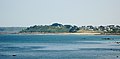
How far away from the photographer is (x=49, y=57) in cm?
8456

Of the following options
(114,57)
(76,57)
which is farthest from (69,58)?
(114,57)

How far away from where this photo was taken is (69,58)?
8212 centimetres

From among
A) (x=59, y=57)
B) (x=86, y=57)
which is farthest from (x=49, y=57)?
(x=86, y=57)

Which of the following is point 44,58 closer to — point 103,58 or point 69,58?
point 69,58

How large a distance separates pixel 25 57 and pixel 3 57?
14.1ft

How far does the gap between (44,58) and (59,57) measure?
3.27 metres

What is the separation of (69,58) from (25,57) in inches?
355

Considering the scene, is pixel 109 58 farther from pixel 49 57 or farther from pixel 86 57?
pixel 49 57

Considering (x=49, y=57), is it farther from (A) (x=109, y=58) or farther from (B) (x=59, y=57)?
(A) (x=109, y=58)

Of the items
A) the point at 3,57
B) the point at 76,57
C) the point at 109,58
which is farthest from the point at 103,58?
the point at 3,57

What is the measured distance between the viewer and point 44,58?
82.8m

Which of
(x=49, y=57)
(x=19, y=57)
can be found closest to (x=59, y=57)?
(x=49, y=57)

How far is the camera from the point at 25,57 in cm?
8494

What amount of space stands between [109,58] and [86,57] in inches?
217
